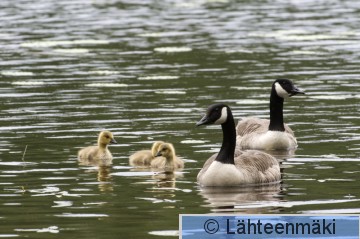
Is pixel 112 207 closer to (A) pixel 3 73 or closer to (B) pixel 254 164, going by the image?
(B) pixel 254 164

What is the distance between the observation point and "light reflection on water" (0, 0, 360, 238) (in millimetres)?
19578

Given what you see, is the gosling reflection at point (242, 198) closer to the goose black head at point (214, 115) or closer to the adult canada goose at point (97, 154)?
the goose black head at point (214, 115)

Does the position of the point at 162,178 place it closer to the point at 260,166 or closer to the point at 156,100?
the point at 260,166

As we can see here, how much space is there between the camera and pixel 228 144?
858 inches

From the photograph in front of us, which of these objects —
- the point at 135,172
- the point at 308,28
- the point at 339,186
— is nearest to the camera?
the point at 339,186

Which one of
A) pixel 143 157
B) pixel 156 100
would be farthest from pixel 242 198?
pixel 156 100

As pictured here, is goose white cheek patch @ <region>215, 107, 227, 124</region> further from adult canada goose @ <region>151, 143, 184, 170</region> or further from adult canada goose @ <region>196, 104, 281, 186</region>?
adult canada goose @ <region>151, 143, 184, 170</region>

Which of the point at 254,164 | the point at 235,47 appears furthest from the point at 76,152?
the point at 235,47

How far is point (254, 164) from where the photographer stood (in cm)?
2198

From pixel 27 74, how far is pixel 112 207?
18.7 meters
